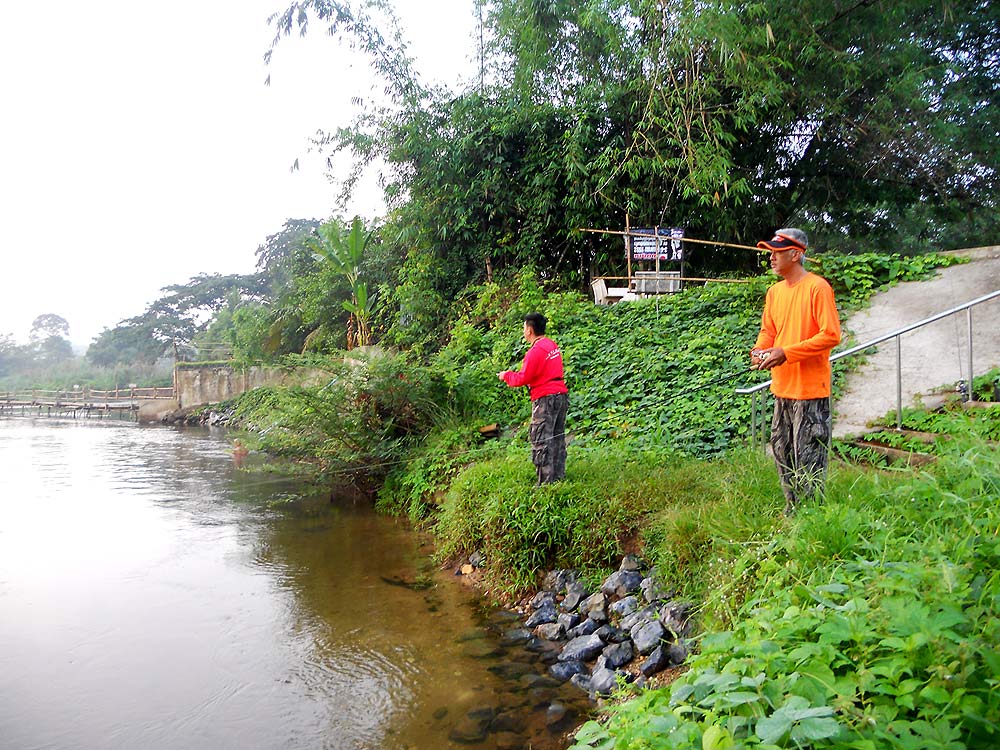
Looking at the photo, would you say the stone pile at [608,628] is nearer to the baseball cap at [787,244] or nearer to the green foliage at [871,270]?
the baseball cap at [787,244]

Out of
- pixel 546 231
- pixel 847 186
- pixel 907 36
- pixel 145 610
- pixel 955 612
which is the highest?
pixel 907 36

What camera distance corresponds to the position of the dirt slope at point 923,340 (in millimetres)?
6879

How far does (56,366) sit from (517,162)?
4464cm

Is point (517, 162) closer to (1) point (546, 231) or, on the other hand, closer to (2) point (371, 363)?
(1) point (546, 231)

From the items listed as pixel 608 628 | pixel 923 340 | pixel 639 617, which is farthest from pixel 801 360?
pixel 923 340

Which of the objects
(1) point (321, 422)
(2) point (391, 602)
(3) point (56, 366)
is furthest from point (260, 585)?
(3) point (56, 366)

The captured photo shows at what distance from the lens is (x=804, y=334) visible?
12.7ft

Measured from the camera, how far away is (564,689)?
4242 mm

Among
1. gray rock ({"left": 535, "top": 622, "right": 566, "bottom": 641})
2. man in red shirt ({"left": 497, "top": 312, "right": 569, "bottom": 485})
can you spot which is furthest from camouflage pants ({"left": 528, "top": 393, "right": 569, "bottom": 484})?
gray rock ({"left": 535, "top": 622, "right": 566, "bottom": 641})

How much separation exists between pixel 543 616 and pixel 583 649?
637mm

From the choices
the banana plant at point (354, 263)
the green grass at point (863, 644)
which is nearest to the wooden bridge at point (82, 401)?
the banana plant at point (354, 263)

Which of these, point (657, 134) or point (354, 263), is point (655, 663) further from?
point (354, 263)

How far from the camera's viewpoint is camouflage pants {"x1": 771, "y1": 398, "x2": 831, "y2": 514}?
3.93 m

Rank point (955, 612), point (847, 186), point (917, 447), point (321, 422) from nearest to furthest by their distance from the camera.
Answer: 1. point (955, 612)
2. point (917, 447)
3. point (321, 422)
4. point (847, 186)
